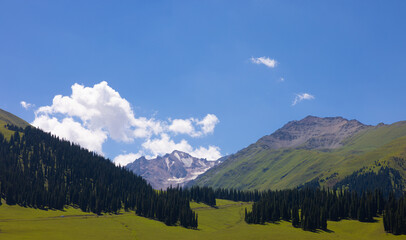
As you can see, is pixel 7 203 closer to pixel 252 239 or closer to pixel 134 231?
pixel 134 231

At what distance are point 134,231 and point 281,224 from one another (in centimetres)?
7771

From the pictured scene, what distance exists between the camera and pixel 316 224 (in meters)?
170

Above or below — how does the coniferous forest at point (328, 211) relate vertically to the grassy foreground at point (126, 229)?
above

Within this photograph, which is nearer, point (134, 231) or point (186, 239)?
point (186, 239)

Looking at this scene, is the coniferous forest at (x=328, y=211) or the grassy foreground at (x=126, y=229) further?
the coniferous forest at (x=328, y=211)

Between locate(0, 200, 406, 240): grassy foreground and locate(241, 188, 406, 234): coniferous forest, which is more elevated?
locate(241, 188, 406, 234): coniferous forest

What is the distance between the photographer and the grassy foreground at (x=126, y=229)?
5226 inches

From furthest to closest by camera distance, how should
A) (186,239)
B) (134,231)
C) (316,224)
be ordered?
(316,224) < (134,231) < (186,239)

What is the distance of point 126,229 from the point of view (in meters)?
157

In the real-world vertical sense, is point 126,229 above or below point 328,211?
below

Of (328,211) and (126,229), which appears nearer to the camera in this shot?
(126,229)

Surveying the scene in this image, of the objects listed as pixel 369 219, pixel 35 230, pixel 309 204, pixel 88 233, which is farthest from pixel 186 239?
pixel 369 219

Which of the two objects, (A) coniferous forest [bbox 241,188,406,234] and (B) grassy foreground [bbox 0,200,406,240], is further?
(A) coniferous forest [bbox 241,188,406,234]

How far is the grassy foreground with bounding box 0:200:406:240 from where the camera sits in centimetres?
13275
